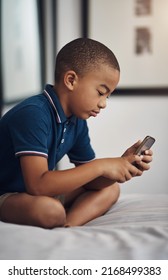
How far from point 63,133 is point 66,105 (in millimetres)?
59

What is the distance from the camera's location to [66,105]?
2.59 ft

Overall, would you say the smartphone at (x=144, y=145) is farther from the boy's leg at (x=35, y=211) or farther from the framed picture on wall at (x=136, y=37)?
the framed picture on wall at (x=136, y=37)

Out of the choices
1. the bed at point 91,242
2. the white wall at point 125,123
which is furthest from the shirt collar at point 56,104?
the white wall at point 125,123

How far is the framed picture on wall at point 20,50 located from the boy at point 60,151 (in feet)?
1.05

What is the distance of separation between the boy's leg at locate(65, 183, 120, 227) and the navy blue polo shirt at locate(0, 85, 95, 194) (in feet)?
0.32

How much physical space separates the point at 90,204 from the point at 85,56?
0.99ft

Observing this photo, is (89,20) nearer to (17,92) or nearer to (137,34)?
(137,34)

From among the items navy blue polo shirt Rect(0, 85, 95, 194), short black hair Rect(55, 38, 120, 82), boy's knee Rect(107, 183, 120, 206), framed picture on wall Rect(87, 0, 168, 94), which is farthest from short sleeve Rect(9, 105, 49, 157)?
framed picture on wall Rect(87, 0, 168, 94)

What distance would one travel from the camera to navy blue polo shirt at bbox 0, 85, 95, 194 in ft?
2.25

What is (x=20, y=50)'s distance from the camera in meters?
1.18

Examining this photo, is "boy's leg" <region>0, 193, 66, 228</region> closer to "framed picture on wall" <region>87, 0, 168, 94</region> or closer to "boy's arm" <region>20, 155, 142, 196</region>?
"boy's arm" <region>20, 155, 142, 196</region>

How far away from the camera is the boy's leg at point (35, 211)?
674 millimetres

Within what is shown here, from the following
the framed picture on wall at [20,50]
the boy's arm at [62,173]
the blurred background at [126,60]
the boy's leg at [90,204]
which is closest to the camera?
the boy's arm at [62,173]
